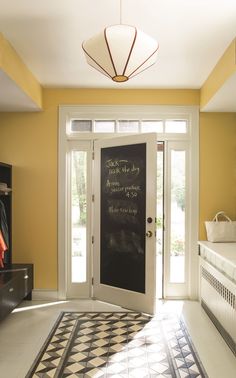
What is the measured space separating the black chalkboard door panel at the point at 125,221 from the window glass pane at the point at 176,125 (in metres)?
0.66

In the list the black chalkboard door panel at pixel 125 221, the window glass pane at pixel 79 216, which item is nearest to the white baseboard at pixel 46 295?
the window glass pane at pixel 79 216

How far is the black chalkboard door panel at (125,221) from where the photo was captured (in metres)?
3.81

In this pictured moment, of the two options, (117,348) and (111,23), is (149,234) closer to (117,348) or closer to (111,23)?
(117,348)

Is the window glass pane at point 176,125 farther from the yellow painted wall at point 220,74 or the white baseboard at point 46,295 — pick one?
the white baseboard at point 46,295

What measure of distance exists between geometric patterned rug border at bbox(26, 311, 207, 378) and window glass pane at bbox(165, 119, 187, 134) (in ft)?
7.33

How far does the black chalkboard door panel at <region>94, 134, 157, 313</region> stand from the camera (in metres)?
3.81

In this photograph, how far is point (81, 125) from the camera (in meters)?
4.41

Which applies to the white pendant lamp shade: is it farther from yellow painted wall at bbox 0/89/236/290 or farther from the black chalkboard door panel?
yellow painted wall at bbox 0/89/236/290

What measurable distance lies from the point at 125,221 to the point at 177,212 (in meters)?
0.75

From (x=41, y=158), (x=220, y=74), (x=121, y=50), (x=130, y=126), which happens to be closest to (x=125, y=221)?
(x=130, y=126)

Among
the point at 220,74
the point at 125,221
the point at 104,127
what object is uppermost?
the point at 220,74

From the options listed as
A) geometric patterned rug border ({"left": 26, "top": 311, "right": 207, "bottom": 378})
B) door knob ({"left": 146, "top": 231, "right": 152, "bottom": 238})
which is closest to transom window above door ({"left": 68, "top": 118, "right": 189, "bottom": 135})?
door knob ({"left": 146, "top": 231, "right": 152, "bottom": 238})

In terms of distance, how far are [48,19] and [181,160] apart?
7.90 feet

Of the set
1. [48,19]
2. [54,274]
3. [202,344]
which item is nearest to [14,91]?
[48,19]
